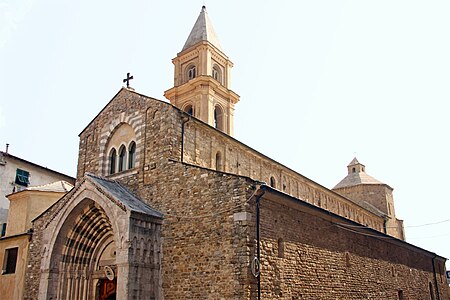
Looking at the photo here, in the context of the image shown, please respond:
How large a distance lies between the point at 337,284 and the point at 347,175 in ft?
89.6

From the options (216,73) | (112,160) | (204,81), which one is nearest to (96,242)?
(112,160)

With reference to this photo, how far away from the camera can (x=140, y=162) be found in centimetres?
1778

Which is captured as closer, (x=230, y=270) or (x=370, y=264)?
(x=230, y=270)

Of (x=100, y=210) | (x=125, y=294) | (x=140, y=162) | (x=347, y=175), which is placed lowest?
(x=125, y=294)

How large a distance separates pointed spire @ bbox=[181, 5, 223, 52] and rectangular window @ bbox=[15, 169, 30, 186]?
13.7m

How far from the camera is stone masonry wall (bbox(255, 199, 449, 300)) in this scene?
1459 cm

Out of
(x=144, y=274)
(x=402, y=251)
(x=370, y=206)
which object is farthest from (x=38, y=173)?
(x=370, y=206)

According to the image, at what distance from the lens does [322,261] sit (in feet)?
55.9

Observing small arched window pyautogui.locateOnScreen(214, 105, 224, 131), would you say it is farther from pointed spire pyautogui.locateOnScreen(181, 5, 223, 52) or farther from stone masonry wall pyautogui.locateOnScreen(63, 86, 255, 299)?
stone masonry wall pyautogui.locateOnScreen(63, 86, 255, 299)

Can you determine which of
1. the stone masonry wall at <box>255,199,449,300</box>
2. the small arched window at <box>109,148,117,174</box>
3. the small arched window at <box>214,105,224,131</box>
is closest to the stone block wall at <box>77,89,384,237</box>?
the small arched window at <box>109,148,117,174</box>

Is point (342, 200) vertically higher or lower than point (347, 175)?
lower

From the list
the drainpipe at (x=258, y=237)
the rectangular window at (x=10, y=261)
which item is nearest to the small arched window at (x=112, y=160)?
the rectangular window at (x=10, y=261)

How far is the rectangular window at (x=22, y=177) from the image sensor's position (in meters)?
28.7

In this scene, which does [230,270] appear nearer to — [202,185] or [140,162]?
[202,185]
